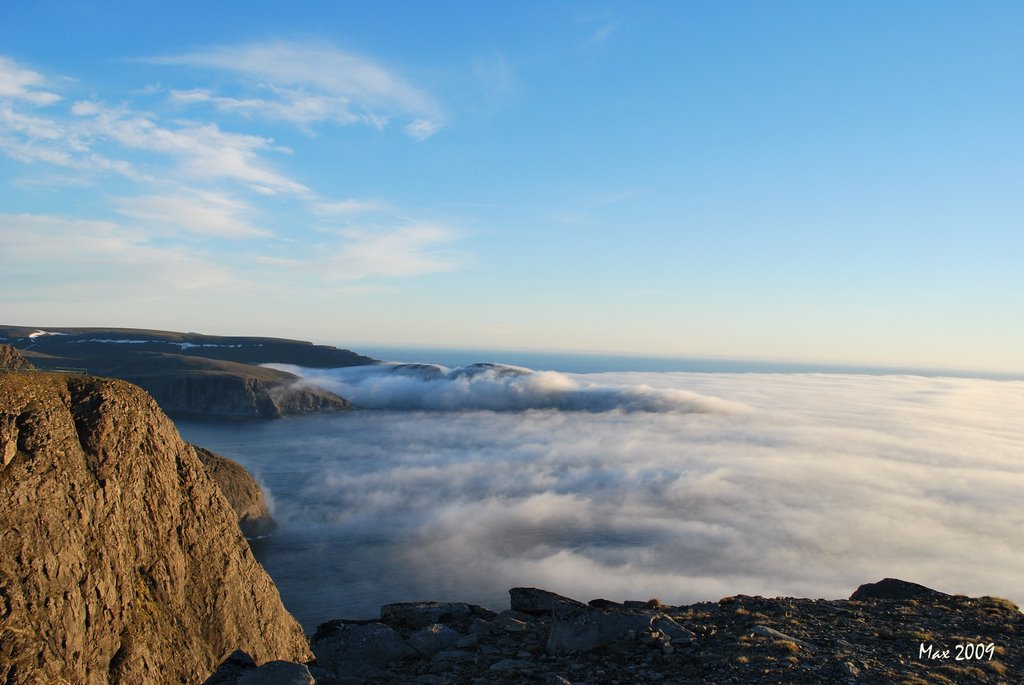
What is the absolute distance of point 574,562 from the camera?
8169 cm

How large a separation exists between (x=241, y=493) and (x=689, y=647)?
76.8m

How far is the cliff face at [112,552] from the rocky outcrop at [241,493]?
54.6 meters

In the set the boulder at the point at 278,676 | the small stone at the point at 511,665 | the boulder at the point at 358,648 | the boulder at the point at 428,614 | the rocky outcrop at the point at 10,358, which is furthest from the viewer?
the rocky outcrop at the point at 10,358

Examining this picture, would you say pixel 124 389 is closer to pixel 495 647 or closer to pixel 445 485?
pixel 495 647

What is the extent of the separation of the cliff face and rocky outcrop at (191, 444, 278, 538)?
54558mm

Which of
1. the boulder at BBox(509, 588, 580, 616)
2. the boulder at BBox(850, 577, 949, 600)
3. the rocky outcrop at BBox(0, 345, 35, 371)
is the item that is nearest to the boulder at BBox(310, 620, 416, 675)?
the boulder at BBox(509, 588, 580, 616)

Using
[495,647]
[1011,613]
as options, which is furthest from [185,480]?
[1011,613]

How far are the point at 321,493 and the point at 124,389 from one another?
9495cm

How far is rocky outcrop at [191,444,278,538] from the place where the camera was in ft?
252

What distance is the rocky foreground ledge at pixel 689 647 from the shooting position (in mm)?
13094

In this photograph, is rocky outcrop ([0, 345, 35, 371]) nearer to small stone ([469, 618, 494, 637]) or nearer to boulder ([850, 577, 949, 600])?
small stone ([469, 618, 494, 637])

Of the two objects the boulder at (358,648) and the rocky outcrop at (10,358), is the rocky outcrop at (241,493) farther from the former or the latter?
the boulder at (358,648)

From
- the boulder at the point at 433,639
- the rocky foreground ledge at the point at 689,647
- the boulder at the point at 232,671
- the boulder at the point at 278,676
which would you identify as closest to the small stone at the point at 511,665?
the rocky foreground ledge at the point at 689,647

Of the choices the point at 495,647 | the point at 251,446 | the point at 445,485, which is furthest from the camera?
the point at 251,446
